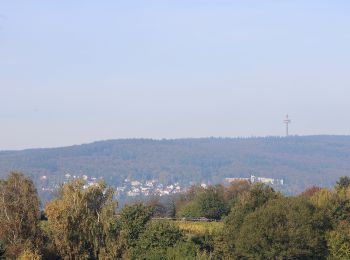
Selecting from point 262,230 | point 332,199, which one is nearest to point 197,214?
point 332,199

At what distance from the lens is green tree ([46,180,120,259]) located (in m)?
42.3

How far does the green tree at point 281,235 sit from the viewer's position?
4459 cm

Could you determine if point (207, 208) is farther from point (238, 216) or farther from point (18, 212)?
point (18, 212)

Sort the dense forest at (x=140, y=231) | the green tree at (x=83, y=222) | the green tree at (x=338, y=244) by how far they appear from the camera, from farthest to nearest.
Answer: the green tree at (x=338, y=244) → the dense forest at (x=140, y=231) → the green tree at (x=83, y=222)

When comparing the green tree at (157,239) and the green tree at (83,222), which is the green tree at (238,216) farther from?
the green tree at (83,222)

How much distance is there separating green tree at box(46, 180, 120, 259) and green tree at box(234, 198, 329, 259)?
7259 mm

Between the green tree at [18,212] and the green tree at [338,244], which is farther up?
the green tree at [18,212]

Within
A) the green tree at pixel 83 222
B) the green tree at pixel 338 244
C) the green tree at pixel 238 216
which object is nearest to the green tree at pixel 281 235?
the green tree at pixel 338 244

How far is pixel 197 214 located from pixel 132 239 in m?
18.4

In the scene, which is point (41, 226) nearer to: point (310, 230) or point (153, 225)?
point (153, 225)

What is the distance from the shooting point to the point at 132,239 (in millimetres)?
48062

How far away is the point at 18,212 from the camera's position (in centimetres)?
4309

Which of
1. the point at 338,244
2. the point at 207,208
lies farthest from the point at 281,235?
the point at 207,208

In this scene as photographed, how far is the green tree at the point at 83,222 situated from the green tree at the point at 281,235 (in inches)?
286
